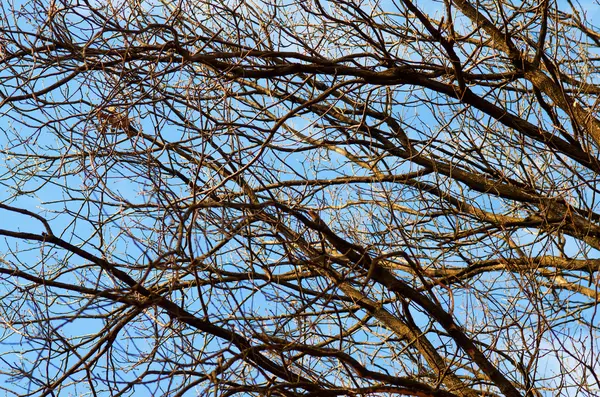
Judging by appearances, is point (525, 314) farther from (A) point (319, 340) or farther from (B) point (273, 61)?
(B) point (273, 61)

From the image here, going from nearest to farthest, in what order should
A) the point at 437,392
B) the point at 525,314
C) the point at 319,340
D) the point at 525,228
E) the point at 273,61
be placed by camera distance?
1. the point at 437,392
2. the point at 525,314
3. the point at 273,61
4. the point at 319,340
5. the point at 525,228

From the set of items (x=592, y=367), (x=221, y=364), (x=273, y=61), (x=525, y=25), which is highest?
(x=525, y=25)

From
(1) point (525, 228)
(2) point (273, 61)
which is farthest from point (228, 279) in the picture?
(1) point (525, 228)

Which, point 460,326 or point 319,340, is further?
point 319,340

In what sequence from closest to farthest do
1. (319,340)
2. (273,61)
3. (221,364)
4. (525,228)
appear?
(221,364)
(273,61)
(319,340)
(525,228)

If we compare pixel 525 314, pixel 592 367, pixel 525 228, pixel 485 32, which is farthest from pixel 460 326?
pixel 485 32

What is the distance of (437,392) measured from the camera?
448 centimetres

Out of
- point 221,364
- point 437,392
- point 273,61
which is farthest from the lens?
point 273,61

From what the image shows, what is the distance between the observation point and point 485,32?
618cm

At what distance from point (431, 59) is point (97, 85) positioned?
2922 millimetres

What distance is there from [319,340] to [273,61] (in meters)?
2.21

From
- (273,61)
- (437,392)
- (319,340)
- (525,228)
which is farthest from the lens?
(525,228)

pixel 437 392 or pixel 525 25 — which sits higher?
pixel 525 25

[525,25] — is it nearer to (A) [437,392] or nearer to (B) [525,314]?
(B) [525,314]
